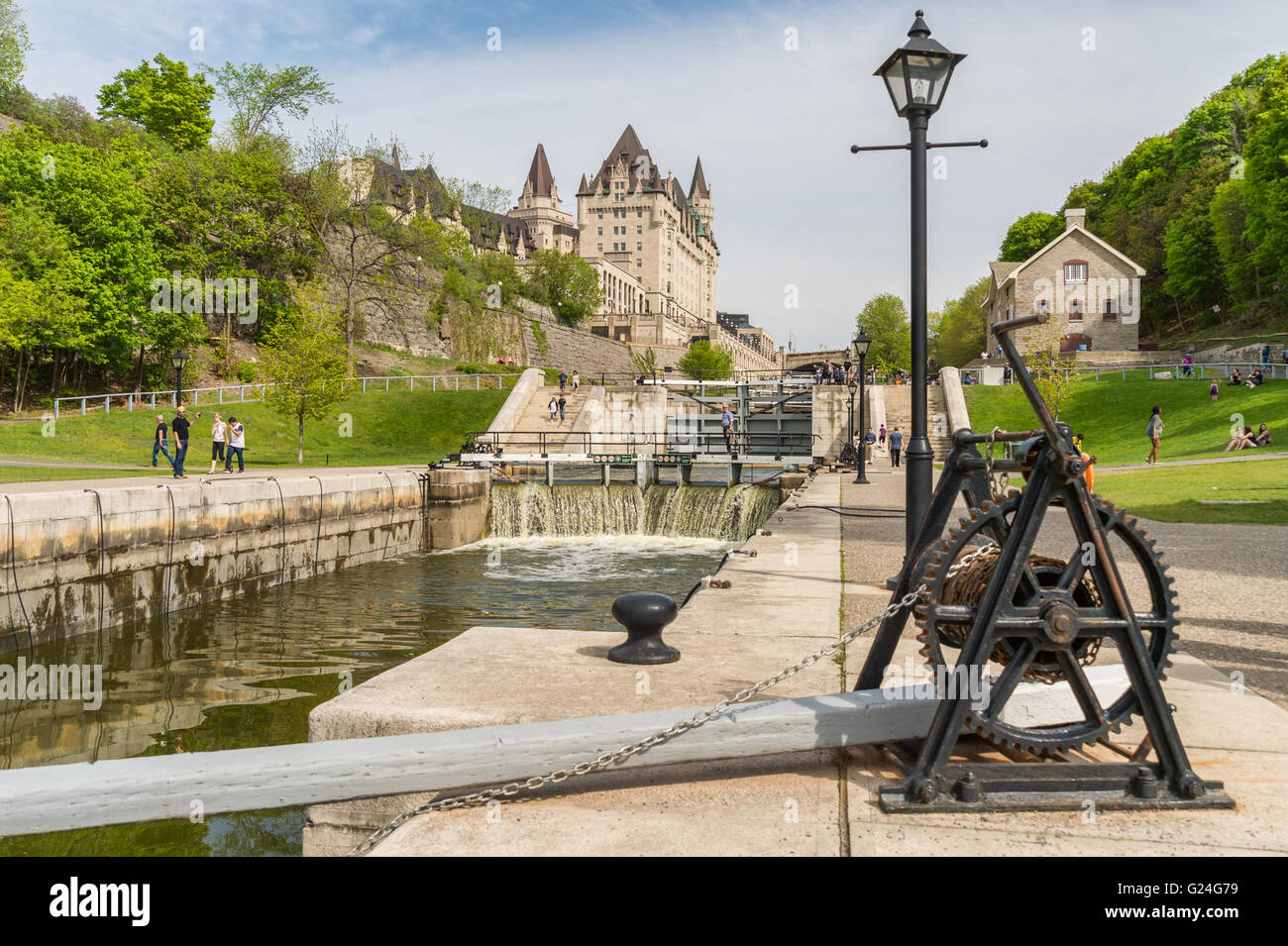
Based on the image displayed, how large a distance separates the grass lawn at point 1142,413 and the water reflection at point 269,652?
2237cm

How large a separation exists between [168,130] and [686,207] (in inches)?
4858

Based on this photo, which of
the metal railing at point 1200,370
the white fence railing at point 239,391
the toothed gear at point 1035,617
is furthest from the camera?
the metal railing at point 1200,370

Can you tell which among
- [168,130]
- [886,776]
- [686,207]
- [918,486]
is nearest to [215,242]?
[168,130]

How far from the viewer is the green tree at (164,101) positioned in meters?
57.7

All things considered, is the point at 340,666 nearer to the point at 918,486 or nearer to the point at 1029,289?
the point at 918,486

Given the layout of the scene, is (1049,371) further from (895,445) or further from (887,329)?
(887,329)

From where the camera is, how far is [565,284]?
10125 cm

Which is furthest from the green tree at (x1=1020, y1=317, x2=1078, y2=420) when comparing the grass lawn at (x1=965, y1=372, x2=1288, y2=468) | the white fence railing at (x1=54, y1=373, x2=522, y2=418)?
the white fence railing at (x1=54, y1=373, x2=522, y2=418)

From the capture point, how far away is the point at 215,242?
4597 cm

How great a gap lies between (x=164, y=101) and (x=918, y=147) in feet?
211

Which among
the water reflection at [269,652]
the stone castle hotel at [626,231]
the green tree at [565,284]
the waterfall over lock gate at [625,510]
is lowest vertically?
the water reflection at [269,652]

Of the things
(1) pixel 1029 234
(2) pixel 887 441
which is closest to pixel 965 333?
(1) pixel 1029 234

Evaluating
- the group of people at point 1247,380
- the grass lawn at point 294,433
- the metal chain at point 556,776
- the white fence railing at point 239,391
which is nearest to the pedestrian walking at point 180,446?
the grass lawn at point 294,433

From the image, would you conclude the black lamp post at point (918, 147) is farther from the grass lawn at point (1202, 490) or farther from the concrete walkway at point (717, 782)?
the grass lawn at point (1202, 490)
